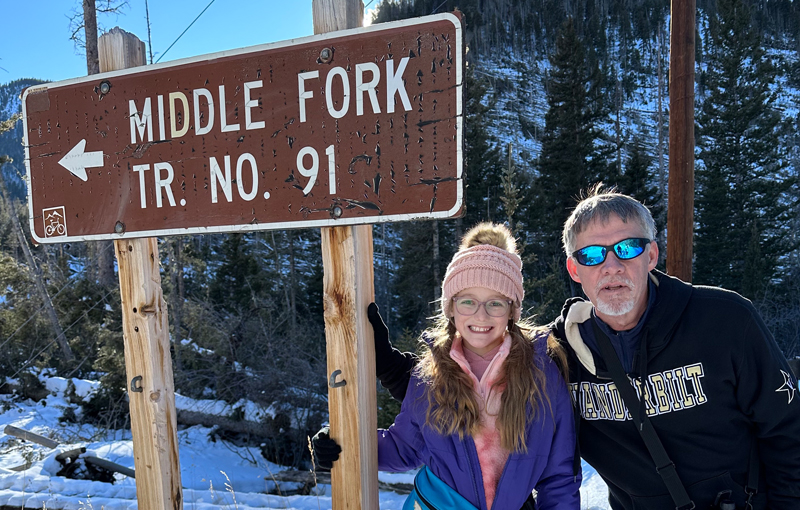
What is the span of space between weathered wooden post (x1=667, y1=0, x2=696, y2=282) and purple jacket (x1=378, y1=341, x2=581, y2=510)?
12.2 ft

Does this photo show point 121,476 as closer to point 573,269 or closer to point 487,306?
point 487,306

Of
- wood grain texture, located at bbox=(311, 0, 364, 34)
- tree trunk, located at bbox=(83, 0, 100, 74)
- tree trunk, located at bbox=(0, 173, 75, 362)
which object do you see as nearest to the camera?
wood grain texture, located at bbox=(311, 0, 364, 34)

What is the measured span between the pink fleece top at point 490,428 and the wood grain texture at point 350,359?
399mm

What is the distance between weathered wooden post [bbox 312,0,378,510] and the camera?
165 cm

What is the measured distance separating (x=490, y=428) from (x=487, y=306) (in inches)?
17.5

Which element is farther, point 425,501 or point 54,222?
point 54,222

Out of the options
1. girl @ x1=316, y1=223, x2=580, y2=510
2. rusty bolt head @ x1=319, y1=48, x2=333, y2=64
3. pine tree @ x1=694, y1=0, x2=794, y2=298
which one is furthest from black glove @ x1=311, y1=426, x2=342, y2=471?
pine tree @ x1=694, y1=0, x2=794, y2=298

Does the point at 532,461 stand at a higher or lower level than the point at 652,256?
lower

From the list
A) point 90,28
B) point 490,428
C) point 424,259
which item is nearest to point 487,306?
point 490,428

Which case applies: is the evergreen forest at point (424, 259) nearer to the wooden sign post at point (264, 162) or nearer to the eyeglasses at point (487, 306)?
the wooden sign post at point (264, 162)

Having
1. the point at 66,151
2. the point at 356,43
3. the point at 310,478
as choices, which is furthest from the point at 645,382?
the point at 310,478

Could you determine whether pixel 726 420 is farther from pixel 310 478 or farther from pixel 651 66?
pixel 651 66

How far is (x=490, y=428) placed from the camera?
1.78 metres

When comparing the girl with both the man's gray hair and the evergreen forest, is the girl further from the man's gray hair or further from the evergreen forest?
the evergreen forest
